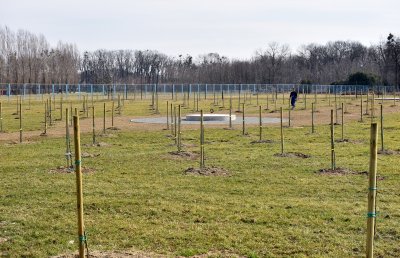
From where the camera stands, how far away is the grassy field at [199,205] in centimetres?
847

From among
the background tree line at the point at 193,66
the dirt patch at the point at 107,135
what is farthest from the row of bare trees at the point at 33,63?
the dirt patch at the point at 107,135

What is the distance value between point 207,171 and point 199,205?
397 centimetres

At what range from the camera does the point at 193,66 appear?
14675 cm

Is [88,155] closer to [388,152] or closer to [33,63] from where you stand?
[388,152]

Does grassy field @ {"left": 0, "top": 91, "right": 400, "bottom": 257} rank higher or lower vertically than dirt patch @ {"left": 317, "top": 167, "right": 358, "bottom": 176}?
lower

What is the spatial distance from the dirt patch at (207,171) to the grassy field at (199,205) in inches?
11.2

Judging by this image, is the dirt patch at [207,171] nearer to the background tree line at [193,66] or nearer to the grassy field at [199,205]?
the grassy field at [199,205]

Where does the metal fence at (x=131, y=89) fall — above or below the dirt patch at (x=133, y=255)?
above

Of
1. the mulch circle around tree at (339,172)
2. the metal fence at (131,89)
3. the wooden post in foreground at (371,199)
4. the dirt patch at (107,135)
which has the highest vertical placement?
the metal fence at (131,89)

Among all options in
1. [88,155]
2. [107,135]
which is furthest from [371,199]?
[107,135]

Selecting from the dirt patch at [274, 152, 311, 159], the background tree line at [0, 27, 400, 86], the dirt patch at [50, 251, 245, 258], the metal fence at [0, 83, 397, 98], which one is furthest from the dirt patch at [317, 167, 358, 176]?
the background tree line at [0, 27, 400, 86]

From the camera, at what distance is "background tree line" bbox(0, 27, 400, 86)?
100 meters

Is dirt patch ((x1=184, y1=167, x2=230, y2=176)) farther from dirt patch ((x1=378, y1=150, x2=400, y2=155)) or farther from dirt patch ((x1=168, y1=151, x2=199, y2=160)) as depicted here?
dirt patch ((x1=378, y1=150, x2=400, y2=155))

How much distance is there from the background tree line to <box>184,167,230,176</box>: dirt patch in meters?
85.2
